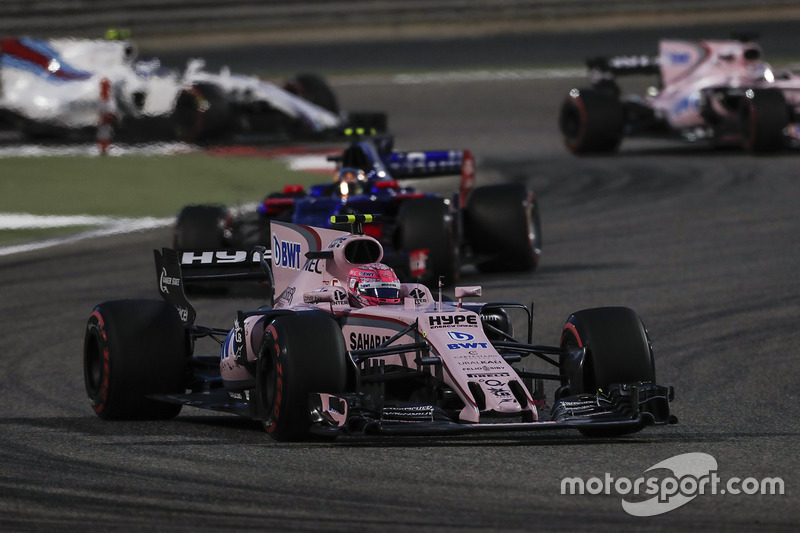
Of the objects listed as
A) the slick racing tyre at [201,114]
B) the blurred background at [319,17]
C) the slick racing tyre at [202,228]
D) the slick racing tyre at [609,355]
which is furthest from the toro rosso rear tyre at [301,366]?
the blurred background at [319,17]

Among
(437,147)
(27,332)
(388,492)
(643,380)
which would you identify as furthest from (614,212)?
(388,492)

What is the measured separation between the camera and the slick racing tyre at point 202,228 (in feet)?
51.9

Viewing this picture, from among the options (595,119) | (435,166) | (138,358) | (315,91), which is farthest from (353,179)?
(315,91)

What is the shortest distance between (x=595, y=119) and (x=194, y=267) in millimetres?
15383

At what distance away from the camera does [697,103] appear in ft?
83.0

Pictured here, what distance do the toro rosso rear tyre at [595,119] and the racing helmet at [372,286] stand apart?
53.4ft

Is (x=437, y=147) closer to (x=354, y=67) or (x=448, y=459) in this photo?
A: (x=354, y=67)

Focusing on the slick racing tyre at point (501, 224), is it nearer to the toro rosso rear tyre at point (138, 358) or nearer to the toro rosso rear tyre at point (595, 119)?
the toro rosso rear tyre at point (138, 358)

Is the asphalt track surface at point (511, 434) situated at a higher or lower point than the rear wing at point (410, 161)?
lower

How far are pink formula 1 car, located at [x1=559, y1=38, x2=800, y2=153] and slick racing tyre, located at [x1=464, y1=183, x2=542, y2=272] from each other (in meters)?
Answer: 8.68

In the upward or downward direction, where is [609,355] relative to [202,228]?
downward

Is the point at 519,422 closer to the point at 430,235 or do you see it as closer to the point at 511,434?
the point at 511,434

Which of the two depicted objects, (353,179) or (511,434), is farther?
(353,179)

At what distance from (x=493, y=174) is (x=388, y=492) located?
16.7m
